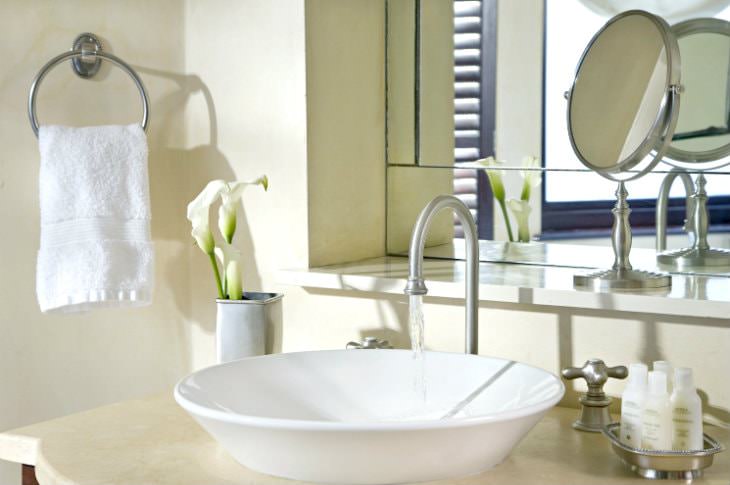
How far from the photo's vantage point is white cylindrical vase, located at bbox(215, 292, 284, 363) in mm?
1576

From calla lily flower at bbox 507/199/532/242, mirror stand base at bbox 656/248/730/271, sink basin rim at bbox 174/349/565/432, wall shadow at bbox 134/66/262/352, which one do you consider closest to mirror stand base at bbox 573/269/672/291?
mirror stand base at bbox 656/248/730/271

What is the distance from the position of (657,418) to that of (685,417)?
0.03 meters

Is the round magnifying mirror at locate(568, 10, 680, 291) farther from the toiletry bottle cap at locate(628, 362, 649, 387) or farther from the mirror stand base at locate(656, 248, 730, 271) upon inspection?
the toiletry bottle cap at locate(628, 362, 649, 387)

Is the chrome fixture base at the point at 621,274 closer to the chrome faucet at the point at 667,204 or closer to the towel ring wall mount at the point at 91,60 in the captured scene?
the chrome faucet at the point at 667,204

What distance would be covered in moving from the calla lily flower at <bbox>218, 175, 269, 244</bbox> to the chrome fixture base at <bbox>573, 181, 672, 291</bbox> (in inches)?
20.5

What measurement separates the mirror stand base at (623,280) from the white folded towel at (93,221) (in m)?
0.70

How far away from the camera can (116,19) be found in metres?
1.75

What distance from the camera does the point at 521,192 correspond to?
5.73 feet

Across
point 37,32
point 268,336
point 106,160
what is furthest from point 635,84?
point 37,32

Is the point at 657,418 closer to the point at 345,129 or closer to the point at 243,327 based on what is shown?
the point at 243,327

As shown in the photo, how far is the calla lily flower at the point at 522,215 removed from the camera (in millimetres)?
1747

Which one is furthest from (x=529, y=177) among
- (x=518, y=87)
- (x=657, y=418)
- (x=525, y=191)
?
(x=657, y=418)

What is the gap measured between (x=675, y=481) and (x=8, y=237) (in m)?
1.08

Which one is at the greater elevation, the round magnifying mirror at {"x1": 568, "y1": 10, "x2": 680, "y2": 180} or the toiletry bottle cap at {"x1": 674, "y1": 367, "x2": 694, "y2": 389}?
the round magnifying mirror at {"x1": 568, "y1": 10, "x2": 680, "y2": 180}
